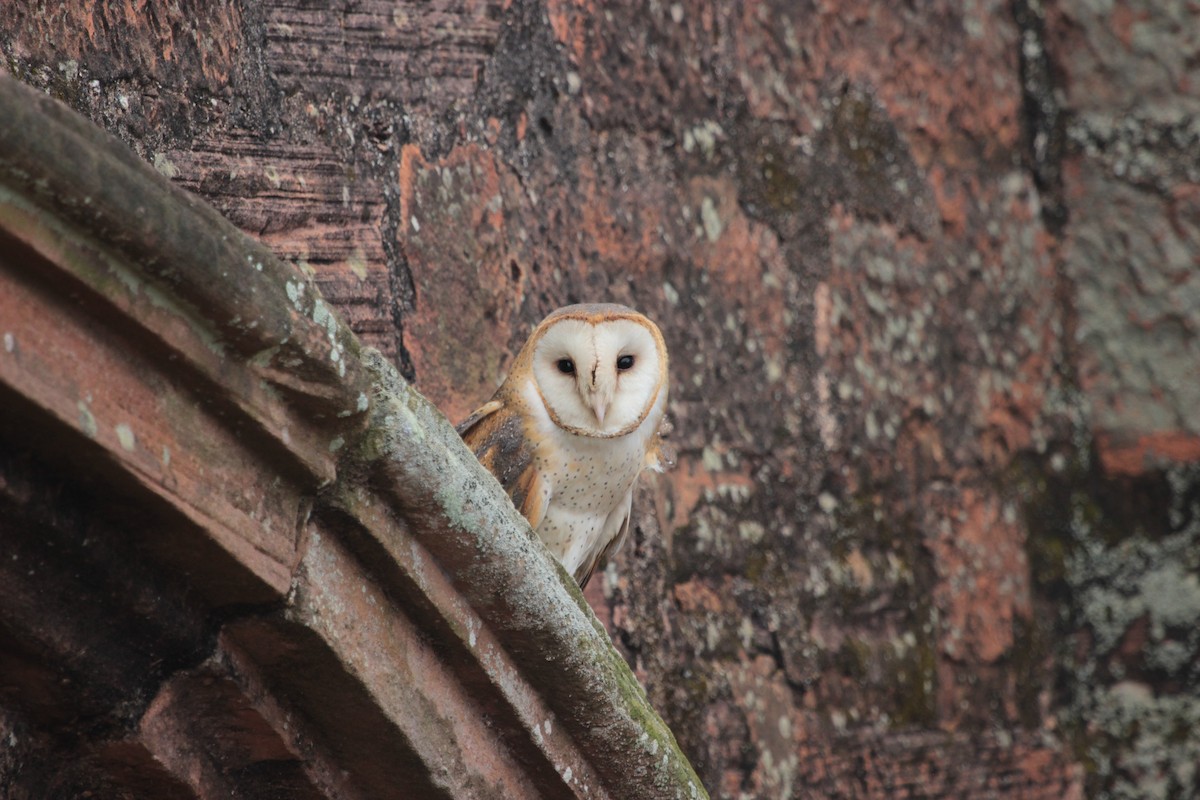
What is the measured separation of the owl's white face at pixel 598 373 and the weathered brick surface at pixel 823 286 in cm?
16

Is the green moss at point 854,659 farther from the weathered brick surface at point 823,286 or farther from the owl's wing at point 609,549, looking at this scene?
the owl's wing at point 609,549

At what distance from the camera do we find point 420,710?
1.21m

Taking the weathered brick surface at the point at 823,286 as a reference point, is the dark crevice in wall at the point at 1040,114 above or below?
above

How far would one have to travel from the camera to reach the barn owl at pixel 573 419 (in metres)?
1.84

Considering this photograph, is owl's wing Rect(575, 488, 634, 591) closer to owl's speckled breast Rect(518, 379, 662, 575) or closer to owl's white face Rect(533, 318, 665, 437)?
owl's speckled breast Rect(518, 379, 662, 575)

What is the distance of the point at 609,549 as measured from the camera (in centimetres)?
204

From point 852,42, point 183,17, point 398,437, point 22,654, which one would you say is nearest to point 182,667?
point 22,654

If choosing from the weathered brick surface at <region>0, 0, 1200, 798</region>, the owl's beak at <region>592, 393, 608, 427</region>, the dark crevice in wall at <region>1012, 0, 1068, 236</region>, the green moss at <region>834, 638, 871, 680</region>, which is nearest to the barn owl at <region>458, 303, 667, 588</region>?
the owl's beak at <region>592, 393, 608, 427</region>

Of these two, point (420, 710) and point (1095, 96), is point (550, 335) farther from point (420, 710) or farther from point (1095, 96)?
point (1095, 96)

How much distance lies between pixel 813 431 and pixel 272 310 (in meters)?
1.66

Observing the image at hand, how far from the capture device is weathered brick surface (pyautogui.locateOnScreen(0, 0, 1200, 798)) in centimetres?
181

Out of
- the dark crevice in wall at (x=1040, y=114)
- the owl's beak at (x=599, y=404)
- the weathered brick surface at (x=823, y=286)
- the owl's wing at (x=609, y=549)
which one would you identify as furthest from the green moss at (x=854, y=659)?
the dark crevice in wall at (x=1040, y=114)

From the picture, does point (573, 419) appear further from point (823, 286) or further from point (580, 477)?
point (823, 286)

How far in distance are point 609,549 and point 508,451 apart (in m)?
0.26
